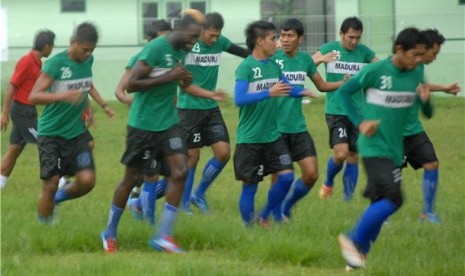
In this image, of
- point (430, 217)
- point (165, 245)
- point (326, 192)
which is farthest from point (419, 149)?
point (165, 245)

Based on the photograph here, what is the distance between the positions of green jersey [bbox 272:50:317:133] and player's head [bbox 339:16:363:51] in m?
1.17

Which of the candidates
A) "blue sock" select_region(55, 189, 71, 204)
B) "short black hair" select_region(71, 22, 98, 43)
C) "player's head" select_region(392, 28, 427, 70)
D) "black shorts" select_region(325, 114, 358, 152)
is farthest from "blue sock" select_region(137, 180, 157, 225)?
"player's head" select_region(392, 28, 427, 70)

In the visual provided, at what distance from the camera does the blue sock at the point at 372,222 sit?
9125 millimetres

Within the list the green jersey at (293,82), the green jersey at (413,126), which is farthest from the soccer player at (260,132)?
the green jersey at (413,126)

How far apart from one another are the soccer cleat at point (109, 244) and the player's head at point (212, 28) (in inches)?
124

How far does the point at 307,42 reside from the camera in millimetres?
32156

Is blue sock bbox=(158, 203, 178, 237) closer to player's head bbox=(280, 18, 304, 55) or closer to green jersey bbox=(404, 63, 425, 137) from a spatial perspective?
player's head bbox=(280, 18, 304, 55)

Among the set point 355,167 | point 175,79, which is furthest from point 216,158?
point 175,79

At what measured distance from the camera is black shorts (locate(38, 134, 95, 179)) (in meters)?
11.0

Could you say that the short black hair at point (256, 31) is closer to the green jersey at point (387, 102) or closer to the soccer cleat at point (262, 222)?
the soccer cleat at point (262, 222)

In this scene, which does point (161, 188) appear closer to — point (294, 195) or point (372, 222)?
point (294, 195)

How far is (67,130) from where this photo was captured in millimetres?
10984

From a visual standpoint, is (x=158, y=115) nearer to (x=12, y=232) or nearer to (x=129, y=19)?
(x=12, y=232)

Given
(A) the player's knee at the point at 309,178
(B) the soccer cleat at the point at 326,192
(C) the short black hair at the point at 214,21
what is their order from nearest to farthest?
1. (A) the player's knee at the point at 309,178
2. (C) the short black hair at the point at 214,21
3. (B) the soccer cleat at the point at 326,192
